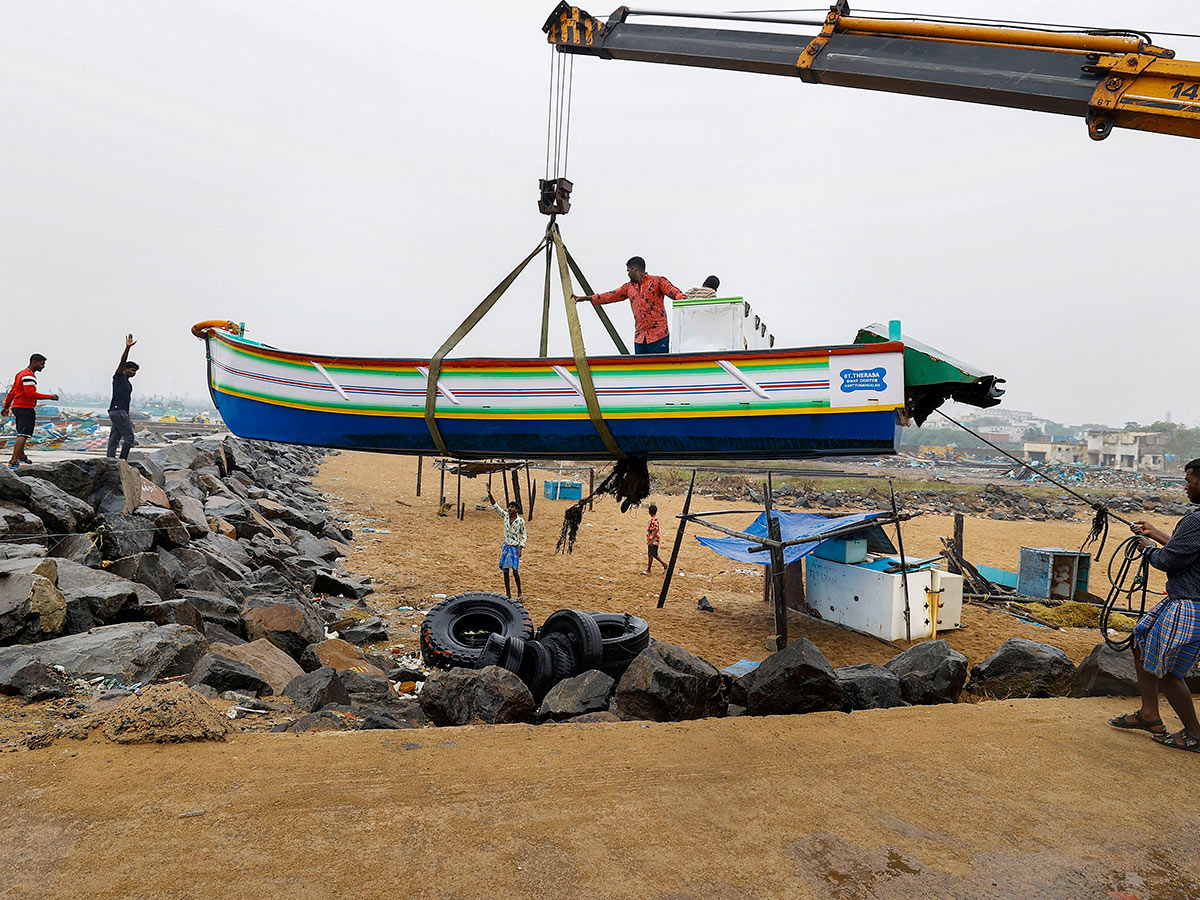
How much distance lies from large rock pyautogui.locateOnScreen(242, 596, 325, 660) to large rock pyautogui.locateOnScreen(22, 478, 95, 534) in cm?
204

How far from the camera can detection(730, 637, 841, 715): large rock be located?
5945 mm

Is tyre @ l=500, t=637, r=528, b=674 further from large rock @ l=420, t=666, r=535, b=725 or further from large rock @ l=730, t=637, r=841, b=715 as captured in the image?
large rock @ l=730, t=637, r=841, b=715


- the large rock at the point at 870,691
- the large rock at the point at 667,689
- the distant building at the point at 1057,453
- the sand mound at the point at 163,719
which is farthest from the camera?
the distant building at the point at 1057,453

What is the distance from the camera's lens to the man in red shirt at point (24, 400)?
391 inches

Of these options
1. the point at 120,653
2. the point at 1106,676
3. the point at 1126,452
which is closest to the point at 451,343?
the point at 120,653

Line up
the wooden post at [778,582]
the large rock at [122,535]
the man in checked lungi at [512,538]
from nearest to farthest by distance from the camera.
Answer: the large rock at [122,535]
the wooden post at [778,582]
the man in checked lungi at [512,538]

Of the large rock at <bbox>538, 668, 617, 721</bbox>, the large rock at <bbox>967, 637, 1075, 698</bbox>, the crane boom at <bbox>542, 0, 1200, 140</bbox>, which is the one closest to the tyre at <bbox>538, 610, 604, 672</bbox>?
the large rock at <bbox>538, 668, 617, 721</bbox>

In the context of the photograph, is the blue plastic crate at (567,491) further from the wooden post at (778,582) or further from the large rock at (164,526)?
the large rock at (164,526)

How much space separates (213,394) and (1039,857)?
291 inches

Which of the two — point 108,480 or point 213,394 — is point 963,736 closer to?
point 213,394

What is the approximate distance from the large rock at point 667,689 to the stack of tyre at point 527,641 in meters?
1.47

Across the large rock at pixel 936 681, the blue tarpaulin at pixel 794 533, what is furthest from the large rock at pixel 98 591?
the blue tarpaulin at pixel 794 533

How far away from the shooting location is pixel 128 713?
4430 mm

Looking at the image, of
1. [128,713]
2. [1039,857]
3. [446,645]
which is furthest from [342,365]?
[1039,857]
